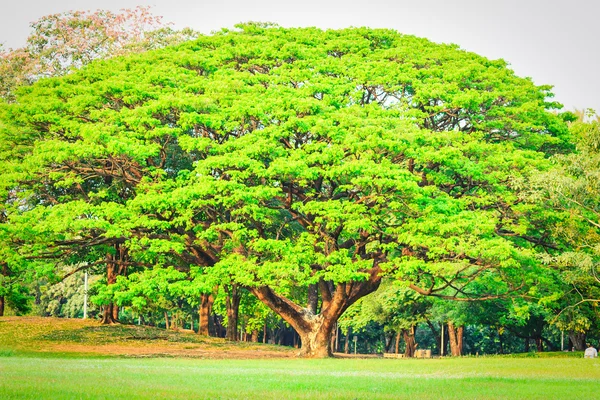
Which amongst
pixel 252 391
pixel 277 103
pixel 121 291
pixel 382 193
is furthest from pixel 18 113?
pixel 252 391

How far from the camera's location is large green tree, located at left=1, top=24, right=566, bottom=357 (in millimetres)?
32094

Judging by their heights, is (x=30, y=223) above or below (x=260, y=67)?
below

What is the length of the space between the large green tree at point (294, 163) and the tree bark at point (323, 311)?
7 cm

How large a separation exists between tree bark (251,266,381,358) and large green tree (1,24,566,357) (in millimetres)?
74

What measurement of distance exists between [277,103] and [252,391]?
2078cm

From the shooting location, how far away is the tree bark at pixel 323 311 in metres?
36.2

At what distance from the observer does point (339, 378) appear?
19.3 meters

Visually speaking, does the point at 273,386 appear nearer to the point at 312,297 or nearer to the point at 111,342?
the point at 312,297

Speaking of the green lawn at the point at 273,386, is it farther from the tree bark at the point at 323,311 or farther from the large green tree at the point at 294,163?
the tree bark at the point at 323,311

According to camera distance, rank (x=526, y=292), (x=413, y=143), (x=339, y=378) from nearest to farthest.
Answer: (x=339, y=378) < (x=413, y=143) < (x=526, y=292)

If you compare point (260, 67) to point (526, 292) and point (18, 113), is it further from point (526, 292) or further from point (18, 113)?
point (526, 292)

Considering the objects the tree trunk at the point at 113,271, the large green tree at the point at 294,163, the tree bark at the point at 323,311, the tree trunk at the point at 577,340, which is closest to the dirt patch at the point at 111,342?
the tree trunk at the point at 113,271

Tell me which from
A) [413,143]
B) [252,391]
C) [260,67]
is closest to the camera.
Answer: [252,391]

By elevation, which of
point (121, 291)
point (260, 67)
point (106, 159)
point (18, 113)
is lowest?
point (121, 291)
